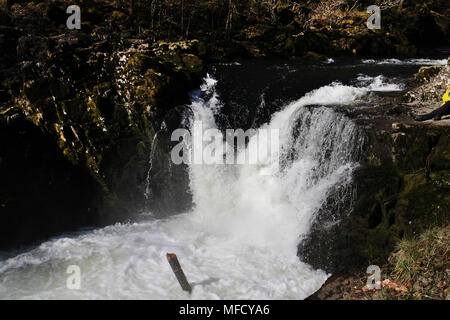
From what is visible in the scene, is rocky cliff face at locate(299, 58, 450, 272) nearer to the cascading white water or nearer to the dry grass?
the dry grass

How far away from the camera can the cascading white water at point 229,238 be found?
5781 mm

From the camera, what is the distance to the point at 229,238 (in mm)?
7270

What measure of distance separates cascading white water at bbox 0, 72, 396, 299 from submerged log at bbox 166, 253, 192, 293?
0.18 meters

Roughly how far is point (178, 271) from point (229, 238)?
211 cm

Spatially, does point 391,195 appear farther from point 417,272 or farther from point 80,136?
point 80,136

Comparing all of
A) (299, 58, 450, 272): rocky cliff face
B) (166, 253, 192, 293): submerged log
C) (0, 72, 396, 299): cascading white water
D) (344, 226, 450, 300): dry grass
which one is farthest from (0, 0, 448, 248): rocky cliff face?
(344, 226, 450, 300): dry grass

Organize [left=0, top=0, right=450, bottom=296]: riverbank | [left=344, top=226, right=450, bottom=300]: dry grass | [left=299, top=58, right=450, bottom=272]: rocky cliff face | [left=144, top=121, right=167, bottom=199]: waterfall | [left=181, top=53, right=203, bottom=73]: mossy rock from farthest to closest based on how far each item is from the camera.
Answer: [left=181, top=53, right=203, bottom=73]: mossy rock
[left=144, top=121, right=167, bottom=199]: waterfall
[left=0, top=0, right=450, bottom=296]: riverbank
[left=299, top=58, right=450, bottom=272]: rocky cliff face
[left=344, top=226, right=450, bottom=300]: dry grass

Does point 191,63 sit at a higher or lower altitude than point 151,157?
higher

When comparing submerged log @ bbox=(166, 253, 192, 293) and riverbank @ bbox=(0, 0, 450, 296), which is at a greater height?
riverbank @ bbox=(0, 0, 450, 296)

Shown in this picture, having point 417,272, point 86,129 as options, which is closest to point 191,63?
point 86,129

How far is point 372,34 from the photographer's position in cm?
1544

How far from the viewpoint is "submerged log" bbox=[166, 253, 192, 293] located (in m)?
5.18

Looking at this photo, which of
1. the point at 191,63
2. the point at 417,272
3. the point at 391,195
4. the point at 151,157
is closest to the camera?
the point at 417,272

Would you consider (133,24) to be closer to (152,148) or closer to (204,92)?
(204,92)
